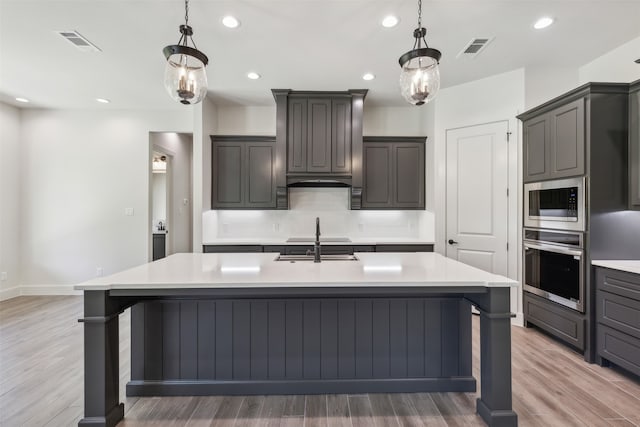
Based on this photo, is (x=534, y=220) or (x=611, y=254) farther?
(x=534, y=220)

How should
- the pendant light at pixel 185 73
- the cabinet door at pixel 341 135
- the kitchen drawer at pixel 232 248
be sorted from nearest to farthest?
the pendant light at pixel 185 73 < the kitchen drawer at pixel 232 248 < the cabinet door at pixel 341 135

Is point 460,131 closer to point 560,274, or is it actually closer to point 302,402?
point 560,274

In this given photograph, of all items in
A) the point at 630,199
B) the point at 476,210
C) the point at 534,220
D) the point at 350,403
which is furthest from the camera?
the point at 476,210

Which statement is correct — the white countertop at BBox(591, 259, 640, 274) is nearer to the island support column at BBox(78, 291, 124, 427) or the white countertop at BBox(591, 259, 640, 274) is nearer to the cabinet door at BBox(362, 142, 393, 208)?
the cabinet door at BBox(362, 142, 393, 208)

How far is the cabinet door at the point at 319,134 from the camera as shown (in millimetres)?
4251

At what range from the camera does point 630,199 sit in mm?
2613

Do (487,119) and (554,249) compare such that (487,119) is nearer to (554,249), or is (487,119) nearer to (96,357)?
(554,249)

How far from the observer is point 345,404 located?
6.76 feet

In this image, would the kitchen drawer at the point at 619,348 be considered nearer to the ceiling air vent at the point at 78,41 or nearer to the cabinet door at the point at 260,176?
the cabinet door at the point at 260,176

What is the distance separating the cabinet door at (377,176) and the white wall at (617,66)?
90.0 inches

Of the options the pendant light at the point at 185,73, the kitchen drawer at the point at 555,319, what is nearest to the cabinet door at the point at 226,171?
the pendant light at the point at 185,73

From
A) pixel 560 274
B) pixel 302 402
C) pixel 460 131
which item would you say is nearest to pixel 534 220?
pixel 560 274

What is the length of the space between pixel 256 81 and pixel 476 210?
3.16 m

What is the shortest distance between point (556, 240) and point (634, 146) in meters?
0.97
